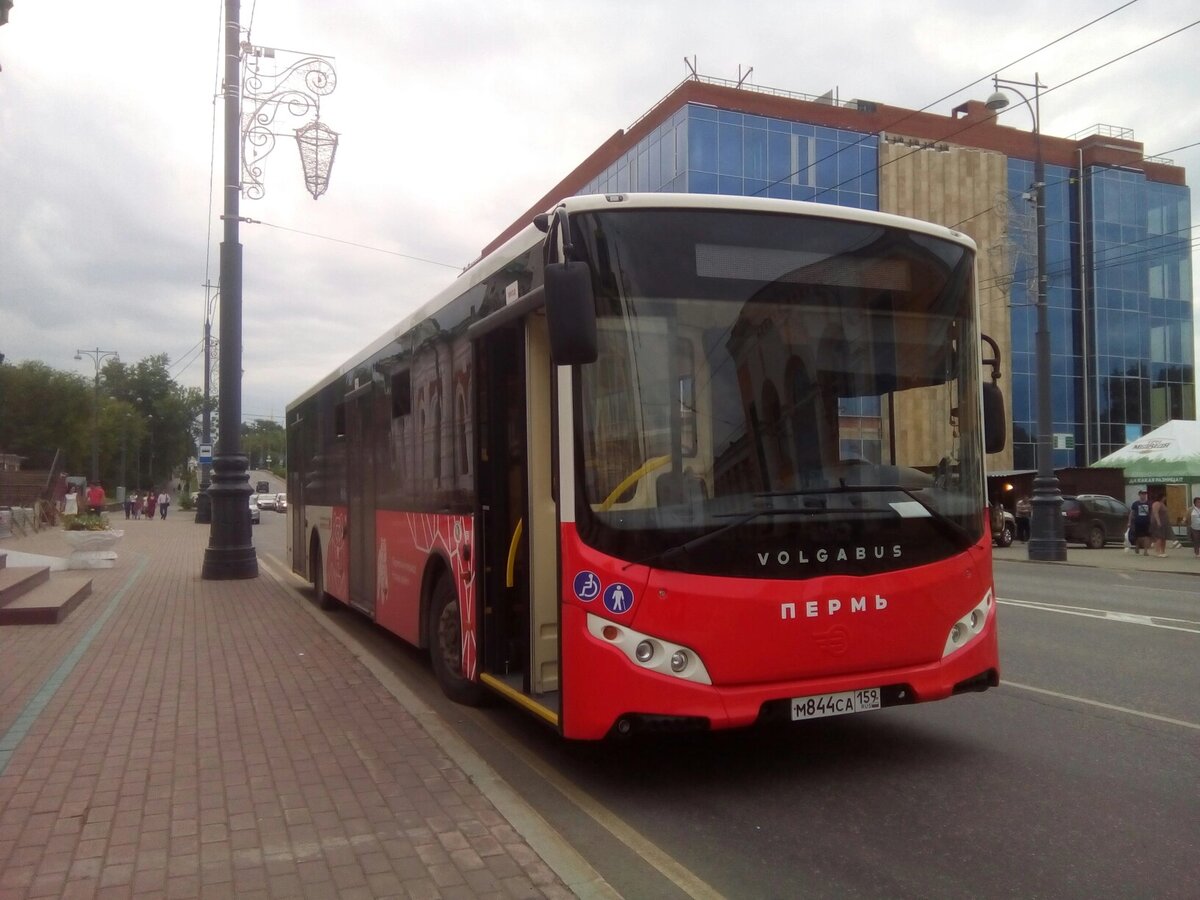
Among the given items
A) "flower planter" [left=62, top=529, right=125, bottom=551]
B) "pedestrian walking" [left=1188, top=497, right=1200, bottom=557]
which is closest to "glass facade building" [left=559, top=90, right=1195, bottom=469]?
"pedestrian walking" [left=1188, top=497, right=1200, bottom=557]

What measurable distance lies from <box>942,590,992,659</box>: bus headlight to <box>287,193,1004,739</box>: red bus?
0.06ft

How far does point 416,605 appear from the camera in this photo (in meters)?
8.31

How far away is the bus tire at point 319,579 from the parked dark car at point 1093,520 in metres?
23.3

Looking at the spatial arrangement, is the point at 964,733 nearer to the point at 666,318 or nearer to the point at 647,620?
the point at 647,620

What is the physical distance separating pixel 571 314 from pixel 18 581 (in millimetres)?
10360

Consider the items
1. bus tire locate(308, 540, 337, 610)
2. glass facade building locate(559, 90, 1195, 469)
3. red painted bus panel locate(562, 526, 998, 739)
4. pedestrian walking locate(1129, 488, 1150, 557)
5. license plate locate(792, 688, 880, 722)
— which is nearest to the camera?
red painted bus panel locate(562, 526, 998, 739)

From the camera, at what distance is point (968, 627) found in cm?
583

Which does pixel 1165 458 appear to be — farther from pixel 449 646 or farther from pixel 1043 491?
pixel 449 646

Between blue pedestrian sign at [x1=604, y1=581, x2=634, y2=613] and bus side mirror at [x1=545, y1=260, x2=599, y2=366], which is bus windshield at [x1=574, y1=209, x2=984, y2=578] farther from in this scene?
bus side mirror at [x1=545, y1=260, x2=599, y2=366]

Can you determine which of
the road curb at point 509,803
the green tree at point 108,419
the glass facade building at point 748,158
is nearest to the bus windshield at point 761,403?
the road curb at point 509,803

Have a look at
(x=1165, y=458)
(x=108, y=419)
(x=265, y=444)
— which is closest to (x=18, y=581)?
(x=1165, y=458)

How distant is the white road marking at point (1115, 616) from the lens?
37.7 ft

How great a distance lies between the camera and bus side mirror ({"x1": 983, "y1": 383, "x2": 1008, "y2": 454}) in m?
6.40

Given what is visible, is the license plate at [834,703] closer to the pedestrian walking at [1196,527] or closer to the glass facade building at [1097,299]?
the pedestrian walking at [1196,527]
